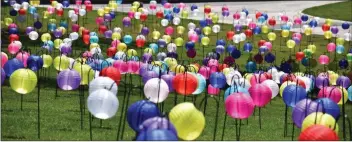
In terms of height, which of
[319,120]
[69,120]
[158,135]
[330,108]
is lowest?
[69,120]

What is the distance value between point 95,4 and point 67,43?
2602 cm

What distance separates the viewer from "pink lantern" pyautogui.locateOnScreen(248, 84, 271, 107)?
1234 cm

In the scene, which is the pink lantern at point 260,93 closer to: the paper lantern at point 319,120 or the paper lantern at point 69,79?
the paper lantern at point 319,120

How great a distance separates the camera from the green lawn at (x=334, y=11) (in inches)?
1741

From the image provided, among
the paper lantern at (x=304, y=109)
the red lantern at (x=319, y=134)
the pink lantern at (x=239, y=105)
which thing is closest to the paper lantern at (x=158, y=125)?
the red lantern at (x=319, y=134)

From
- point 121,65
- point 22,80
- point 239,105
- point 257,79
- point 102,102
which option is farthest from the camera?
point 121,65

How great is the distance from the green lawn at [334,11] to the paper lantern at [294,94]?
31.4 meters

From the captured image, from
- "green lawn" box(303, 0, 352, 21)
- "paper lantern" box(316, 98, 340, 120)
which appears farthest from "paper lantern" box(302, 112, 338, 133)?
"green lawn" box(303, 0, 352, 21)

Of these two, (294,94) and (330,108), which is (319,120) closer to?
(330,108)

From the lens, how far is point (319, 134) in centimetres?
874

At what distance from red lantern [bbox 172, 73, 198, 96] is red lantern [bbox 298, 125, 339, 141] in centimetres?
434

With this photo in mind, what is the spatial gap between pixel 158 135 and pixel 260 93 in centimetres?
466

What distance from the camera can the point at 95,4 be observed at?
45.7 metres

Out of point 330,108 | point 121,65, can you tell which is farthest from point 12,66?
point 330,108
